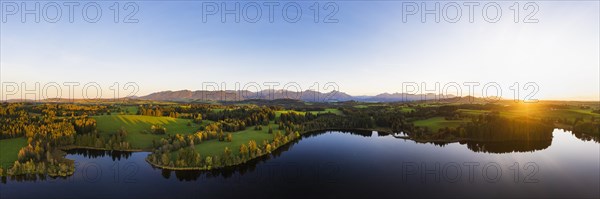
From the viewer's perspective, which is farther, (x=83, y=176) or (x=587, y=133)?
Result: (x=587, y=133)

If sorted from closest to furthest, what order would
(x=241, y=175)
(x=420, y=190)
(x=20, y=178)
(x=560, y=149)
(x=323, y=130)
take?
(x=420, y=190) < (x=20, y=178) < (x=241, y=175) < (x=560, y=149) < (x=323, y=130)

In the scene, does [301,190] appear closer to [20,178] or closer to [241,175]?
[241,175]

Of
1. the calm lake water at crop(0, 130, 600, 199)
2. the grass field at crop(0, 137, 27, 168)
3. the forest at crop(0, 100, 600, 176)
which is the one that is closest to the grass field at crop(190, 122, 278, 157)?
the forest at crop(0, 100, 600, 176)

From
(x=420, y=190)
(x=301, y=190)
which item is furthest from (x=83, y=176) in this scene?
(x=420, y=190)

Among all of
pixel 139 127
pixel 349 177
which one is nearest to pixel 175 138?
pixel 139 127

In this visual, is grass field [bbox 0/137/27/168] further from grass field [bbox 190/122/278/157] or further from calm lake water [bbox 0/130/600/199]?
grass field [bbox 190/122/278/157]

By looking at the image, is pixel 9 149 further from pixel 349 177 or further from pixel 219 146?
pixel 349 177
